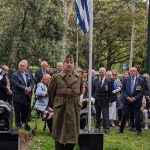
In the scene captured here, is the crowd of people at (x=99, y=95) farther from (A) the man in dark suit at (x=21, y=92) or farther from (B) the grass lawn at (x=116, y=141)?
(B) the grass lawn at (x=116, y=141)

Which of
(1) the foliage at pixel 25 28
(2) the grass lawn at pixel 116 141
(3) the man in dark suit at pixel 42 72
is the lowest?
(2) the grass lawn at pixel 116 141

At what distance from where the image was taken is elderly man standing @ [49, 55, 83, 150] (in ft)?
29.5

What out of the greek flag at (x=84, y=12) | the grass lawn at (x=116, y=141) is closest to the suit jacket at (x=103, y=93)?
the grass lawn at (x=116, y=141)

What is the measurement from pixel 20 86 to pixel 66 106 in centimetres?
499

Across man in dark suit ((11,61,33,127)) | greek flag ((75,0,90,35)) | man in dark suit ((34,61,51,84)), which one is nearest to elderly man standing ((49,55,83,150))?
greek flag ((75,0,90,35))

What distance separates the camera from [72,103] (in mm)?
9086

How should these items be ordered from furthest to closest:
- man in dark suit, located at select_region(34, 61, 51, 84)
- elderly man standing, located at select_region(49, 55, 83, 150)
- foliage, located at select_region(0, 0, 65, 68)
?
foliage, located at select_region(0, 0, 65, 68)
man in dark suit, located at select_region(34, 61, 51, 84)
elderly man standing, located at select_region(49, 55, 83, 150)

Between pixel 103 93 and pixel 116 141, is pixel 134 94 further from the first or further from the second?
pixel 116 141

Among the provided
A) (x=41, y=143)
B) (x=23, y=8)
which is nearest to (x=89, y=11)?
(x=41, y=143)

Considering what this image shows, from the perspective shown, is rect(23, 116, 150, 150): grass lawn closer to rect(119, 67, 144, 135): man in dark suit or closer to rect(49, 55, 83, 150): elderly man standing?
rect(119, 67, 144, 135): man in dark suit

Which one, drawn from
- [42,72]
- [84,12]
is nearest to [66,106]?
[84,12]

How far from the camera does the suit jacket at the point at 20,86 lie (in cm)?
1392

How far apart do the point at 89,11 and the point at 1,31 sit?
44.9 ft

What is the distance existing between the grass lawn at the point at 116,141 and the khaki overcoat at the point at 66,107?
2567 mm
